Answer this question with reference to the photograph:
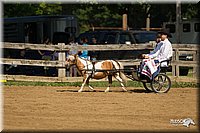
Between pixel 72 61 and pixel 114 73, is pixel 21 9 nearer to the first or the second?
pixel 72 61

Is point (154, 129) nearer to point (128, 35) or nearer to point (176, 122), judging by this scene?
point (176, 122)

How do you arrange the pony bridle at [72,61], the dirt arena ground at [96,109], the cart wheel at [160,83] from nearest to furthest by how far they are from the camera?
1. the dirt arena ground at [96,109]
2. the cart wheel at [160,83]
3. the pony bridle at [72,61]

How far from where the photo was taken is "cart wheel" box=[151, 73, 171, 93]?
52.3 feet

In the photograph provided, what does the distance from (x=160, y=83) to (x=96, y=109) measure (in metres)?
4.29

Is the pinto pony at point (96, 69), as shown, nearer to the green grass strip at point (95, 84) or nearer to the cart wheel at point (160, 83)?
the cart wheel at point (160, 83)

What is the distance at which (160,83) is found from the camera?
16031 mm

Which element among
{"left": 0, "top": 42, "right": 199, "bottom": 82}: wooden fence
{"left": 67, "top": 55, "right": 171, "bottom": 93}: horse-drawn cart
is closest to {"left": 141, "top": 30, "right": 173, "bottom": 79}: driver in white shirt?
{"left": 67, "top": 55, "right": 171, "bottom": 93}: horse-drawn cart

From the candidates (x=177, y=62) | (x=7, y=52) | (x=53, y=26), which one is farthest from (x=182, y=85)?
(x=53, y=26)

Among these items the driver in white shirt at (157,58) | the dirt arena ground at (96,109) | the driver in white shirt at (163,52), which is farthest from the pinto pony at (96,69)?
the driver in white shirt at (163,52)

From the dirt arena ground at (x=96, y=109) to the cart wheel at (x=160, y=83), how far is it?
223 mm

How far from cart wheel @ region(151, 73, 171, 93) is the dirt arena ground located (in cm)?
22

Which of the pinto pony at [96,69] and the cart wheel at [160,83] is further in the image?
the pinto pony at [96,69]

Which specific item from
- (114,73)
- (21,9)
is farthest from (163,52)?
(21,9)

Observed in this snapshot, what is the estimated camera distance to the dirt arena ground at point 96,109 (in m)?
9.73
